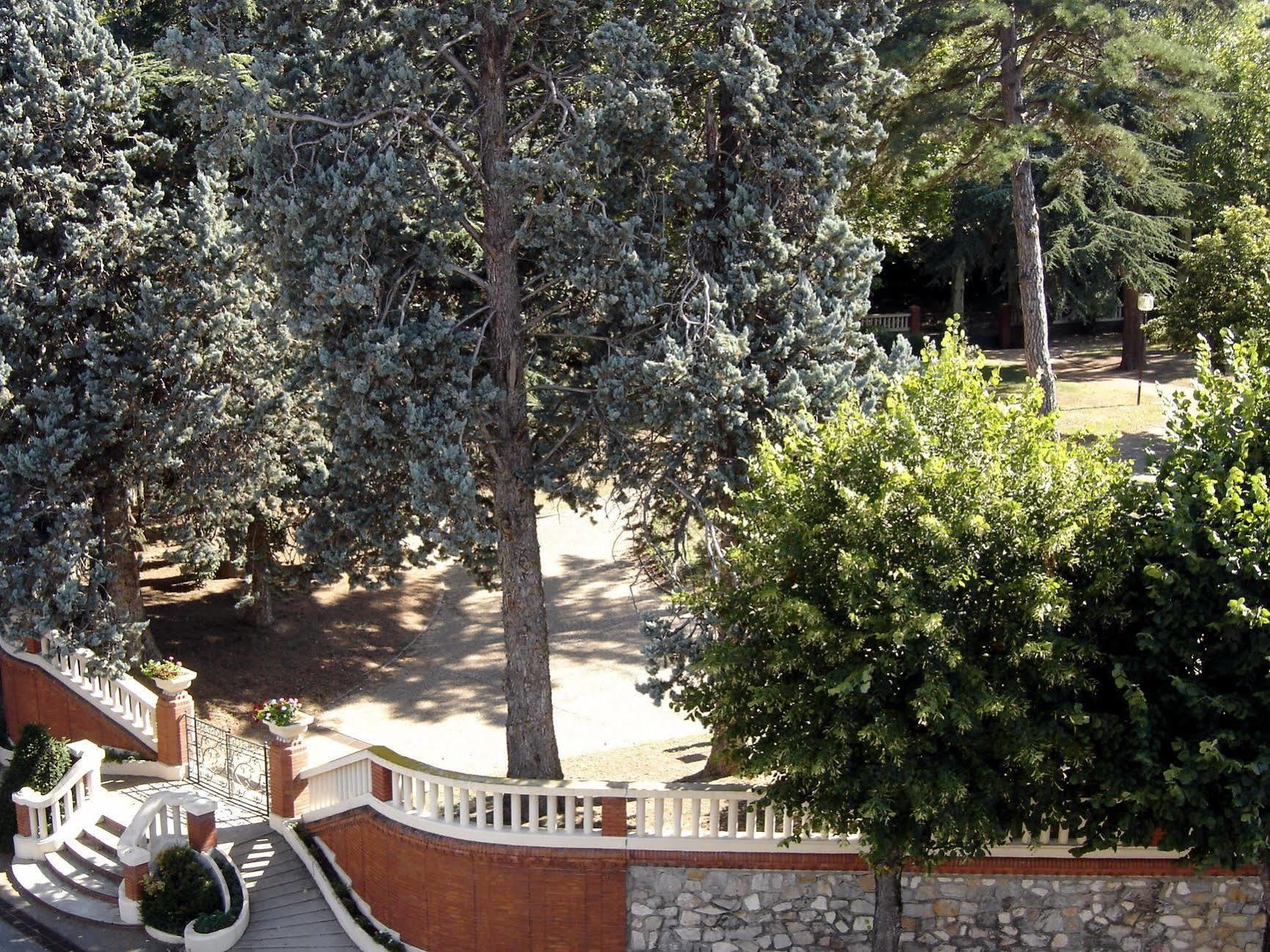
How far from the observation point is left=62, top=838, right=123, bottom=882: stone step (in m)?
15.2

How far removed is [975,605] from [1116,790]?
1.76m

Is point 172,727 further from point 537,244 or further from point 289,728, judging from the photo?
point 537,244

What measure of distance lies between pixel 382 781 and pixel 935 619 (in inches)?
260

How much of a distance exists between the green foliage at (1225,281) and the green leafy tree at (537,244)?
1466cm

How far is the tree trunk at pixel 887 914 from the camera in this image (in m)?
11.3

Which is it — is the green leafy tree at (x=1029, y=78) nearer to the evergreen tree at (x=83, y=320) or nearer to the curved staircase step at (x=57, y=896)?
the evergreen tree at (x=83, y=320)

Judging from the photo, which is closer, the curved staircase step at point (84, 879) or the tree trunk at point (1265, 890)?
the tree trunk at point (1265, 890)

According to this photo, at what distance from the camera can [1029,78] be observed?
75.7 feet

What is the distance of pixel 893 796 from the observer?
33.4 feet

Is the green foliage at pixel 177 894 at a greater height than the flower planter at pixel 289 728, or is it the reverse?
the flower planter at pixel 289 728

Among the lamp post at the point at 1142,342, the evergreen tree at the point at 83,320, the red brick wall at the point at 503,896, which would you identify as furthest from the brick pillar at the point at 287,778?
the lamp post at the point at 1142,342

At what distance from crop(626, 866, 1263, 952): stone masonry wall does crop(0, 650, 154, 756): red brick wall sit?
845 centimetres

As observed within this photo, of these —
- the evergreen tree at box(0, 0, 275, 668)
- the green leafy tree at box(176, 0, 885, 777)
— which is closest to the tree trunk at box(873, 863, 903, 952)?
the green leafy tree at box(176, 0, 885, 777)

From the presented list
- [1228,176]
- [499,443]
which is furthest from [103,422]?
[1228,176]
